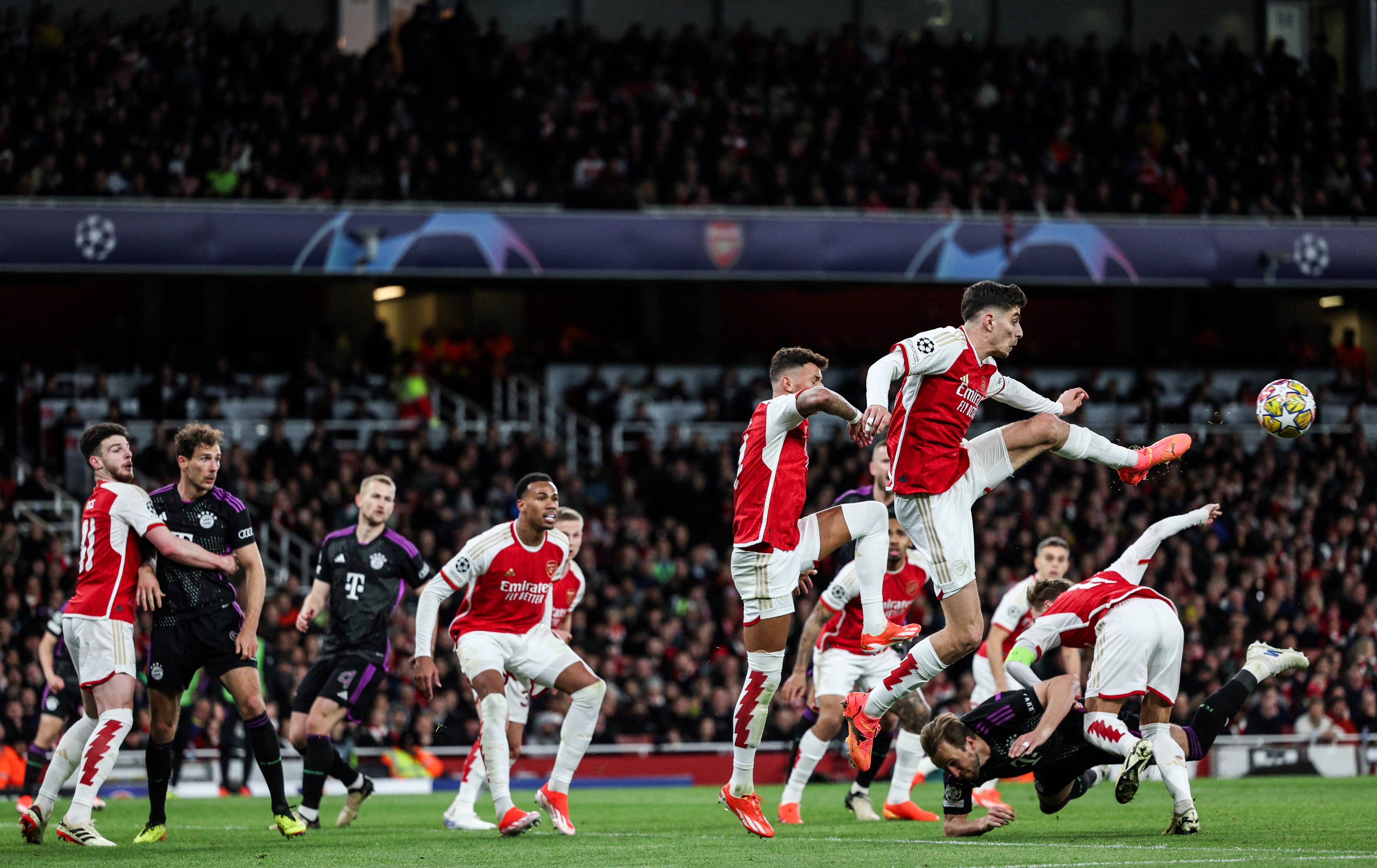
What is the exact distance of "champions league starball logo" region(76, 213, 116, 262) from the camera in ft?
77.7

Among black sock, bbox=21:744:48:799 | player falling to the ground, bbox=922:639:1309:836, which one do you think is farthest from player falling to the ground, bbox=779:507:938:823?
black sock, bbox=21:744:48:799

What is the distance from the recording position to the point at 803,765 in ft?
37.4

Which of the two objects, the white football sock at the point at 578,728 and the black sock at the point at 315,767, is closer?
the white football sock at the point at 578,728

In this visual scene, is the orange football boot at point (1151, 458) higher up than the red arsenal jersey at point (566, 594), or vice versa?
the orange football boot at point (1151, 458)

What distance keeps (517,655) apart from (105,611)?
8.31ft

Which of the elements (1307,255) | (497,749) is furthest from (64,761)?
(1307,255)

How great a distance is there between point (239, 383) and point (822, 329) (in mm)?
12115

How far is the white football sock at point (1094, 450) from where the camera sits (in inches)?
365

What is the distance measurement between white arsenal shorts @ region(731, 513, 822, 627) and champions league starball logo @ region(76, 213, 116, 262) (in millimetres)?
17113

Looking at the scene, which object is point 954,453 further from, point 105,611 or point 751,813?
point 105,611

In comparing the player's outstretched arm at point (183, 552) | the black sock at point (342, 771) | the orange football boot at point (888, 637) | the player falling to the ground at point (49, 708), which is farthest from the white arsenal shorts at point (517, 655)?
the player falling to the ground at point (49, 708)

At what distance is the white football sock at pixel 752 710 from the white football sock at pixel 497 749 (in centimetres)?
151

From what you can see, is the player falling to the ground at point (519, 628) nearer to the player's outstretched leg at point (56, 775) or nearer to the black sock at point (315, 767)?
the black sock at point (315, 767)

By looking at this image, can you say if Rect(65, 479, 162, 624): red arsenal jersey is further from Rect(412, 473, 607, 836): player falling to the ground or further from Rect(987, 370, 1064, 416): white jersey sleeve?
Rect(987, 370, 1064, 416): white jersey sleeve
